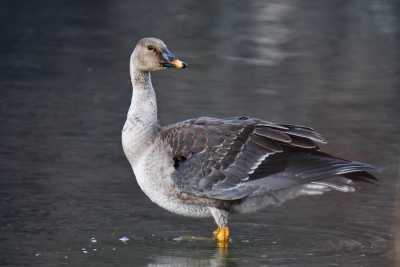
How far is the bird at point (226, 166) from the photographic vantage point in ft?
30.3

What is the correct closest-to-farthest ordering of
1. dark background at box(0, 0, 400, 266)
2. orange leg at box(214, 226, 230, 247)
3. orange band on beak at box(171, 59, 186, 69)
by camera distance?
dark background at box(0, 0, 400, 266) < orange leg at box(214, 226, 230, 247) < orange band on beak at box(171, 59, 186, 69)

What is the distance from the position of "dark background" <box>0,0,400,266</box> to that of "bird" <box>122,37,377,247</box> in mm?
298

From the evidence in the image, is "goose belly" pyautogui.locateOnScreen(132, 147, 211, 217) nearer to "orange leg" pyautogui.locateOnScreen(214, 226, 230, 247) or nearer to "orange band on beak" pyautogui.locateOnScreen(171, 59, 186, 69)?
"orange leg" pyautogui.locateOnScreen(214, 226, 230, 247)

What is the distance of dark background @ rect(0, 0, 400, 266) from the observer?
30.0 feet

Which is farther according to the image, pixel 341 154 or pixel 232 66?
pixel 232 66

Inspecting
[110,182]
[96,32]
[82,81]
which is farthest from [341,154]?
[96,32]

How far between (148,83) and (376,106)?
5638mm

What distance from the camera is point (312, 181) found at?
930cm

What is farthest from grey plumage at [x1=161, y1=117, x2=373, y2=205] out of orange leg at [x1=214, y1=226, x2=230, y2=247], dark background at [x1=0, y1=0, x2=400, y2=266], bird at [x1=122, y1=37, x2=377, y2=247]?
dark background at [x1=0, y1=0, x2=400, y2=266]

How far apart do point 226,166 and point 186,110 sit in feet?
14.8

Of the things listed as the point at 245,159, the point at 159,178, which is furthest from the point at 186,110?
the point at 159,178

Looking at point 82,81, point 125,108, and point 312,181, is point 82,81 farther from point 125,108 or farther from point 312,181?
point 312,181

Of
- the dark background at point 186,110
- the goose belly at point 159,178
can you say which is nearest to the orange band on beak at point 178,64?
the goose belly at point 159,178

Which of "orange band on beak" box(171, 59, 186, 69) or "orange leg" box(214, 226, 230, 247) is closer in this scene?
"orange leg" box(214, 226, 230, 247)
